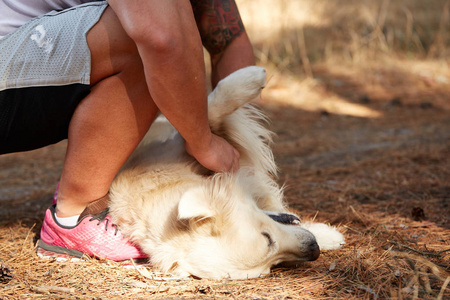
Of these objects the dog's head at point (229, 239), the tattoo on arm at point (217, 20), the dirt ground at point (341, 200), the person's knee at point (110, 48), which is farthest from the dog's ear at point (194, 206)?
the tattoo on arm at point (217, 20)

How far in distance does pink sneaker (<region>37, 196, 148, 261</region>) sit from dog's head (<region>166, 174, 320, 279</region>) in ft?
1.16

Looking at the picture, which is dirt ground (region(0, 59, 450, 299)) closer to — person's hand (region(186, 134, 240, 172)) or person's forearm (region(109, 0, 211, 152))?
person's hand (region(186, 134, 240, 172))

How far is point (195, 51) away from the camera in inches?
71.7

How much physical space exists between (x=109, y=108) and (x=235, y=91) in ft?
2.05

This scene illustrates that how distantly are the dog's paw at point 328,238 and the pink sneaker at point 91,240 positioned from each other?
879mm

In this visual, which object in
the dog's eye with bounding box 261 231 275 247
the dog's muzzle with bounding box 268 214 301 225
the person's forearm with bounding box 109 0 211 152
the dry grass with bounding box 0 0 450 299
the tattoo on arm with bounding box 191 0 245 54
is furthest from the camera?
the tattoo on arm with bounding box 191 0 245 54

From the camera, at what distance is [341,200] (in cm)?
297

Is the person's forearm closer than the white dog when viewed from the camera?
Yes

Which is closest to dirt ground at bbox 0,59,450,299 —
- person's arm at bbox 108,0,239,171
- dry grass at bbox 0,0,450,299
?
dry grass at bbox 0,0,450,299

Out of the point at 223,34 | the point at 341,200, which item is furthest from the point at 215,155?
the point at 341,200

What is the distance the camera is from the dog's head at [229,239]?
6.04ft

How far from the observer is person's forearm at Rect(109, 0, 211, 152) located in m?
1.68

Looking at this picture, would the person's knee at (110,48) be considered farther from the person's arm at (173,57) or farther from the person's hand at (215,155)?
the person's hand at (215,155)

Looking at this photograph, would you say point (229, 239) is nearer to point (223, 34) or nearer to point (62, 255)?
point (62, 255)
